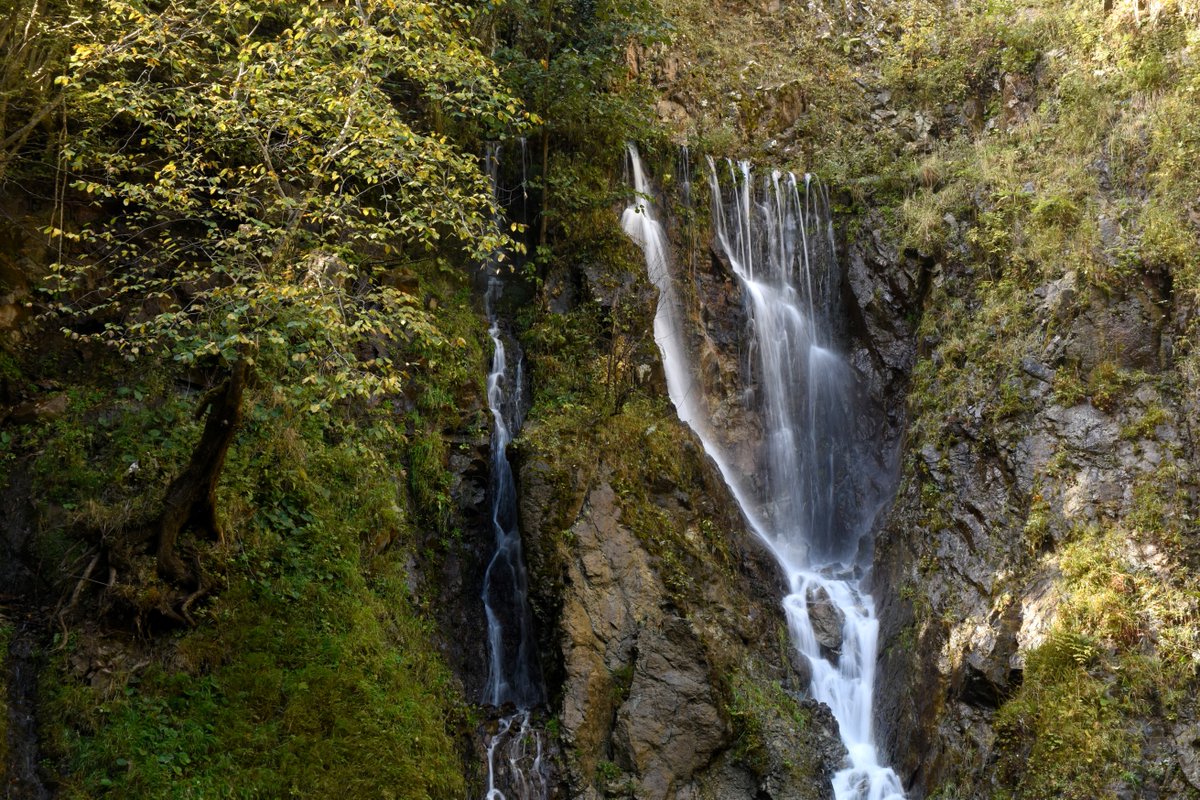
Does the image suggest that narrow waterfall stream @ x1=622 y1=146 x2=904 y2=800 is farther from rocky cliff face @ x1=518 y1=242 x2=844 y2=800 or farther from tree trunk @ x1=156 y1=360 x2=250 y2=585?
tree trunk @ x1=156 y1=360 x2=250 y2=585

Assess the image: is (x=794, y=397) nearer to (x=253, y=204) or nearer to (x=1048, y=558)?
(x=1048, y=558)

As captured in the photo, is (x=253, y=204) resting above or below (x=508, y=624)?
above

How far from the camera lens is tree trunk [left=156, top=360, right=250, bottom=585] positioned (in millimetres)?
6699

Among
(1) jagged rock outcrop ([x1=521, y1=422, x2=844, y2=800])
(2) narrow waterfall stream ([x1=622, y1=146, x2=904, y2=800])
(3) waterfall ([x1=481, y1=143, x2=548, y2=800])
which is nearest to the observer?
(3) waterfall ([x1=481, y1=143, x2=548, y2=800])

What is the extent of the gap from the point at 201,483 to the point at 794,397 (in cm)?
1051

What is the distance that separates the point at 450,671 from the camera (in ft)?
31.0

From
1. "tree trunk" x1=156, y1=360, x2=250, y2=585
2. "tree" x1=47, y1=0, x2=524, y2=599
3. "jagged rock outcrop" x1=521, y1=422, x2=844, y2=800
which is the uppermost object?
"tree" x1=47, y1=0, x2=524, y2=599

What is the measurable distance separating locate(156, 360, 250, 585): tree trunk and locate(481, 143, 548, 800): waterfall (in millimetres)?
3854

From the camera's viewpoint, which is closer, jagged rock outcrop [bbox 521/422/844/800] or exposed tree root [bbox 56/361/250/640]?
exposed tree root [bbox 56/361/250/640]

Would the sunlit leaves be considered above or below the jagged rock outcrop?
above

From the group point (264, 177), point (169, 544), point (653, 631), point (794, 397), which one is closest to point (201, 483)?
point (169, 544)

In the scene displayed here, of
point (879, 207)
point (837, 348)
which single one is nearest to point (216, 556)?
point (837, 348)

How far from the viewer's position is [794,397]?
14.7m

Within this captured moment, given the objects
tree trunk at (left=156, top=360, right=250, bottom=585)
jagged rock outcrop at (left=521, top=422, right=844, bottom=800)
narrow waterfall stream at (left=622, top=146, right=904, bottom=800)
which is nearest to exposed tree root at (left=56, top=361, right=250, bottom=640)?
tree trunk at (left=156, top=360, right=250, bottom=585)
